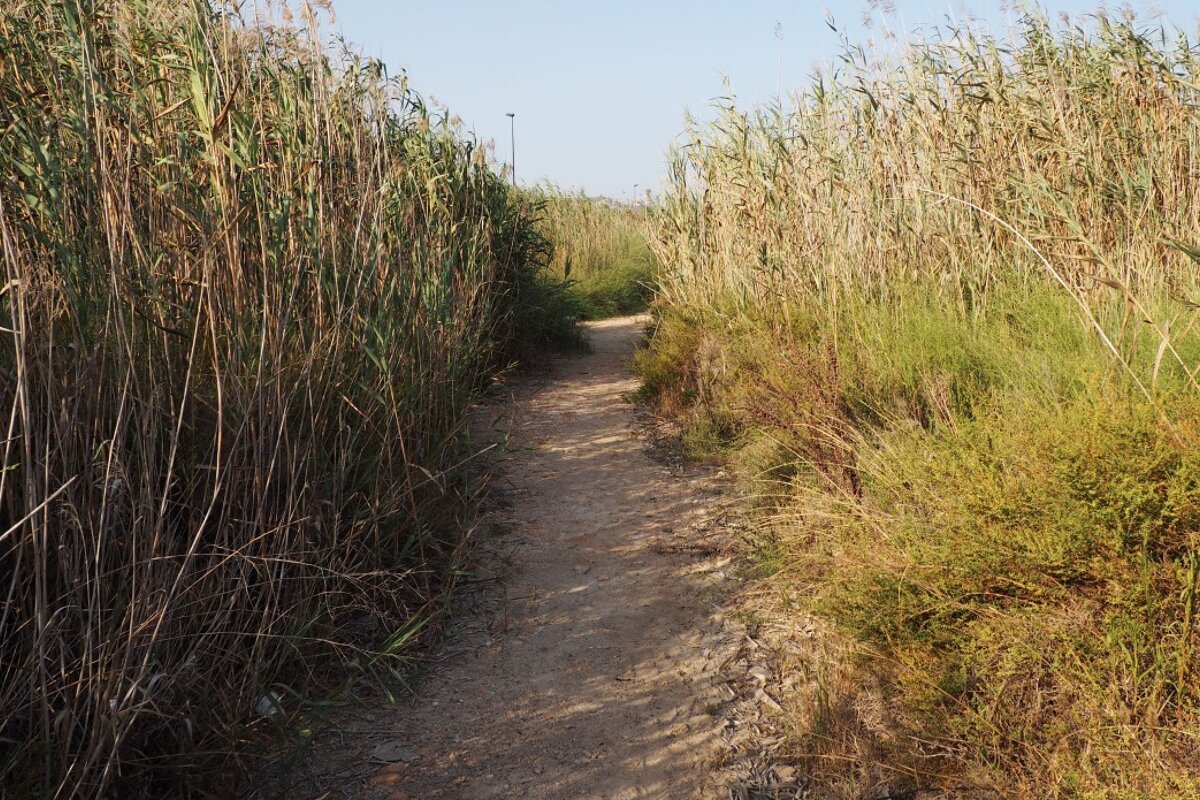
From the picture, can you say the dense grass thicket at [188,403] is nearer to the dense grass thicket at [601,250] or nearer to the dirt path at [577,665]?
the dirt path at [577,665]

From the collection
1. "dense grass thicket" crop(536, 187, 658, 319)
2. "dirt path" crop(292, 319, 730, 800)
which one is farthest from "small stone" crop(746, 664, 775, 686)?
"dense grass thicket" crop(536, 187, 658, 319)

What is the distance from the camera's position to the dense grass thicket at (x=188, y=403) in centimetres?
218

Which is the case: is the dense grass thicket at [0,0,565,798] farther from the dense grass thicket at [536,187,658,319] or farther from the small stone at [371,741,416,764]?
the dense grass thicket at [536,187,658,319]

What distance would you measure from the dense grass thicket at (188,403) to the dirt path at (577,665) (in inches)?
11.4


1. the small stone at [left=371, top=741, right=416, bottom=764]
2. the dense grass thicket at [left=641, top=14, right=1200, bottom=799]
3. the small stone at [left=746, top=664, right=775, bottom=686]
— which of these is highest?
the dense grass thicket at [left=641, top=14, right=1200, bottom=799]

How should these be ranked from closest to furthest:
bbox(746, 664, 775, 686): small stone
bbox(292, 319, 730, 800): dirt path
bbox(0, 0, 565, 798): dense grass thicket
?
bbox(0, 0, 565, 798): dense grass thicket < bbox(292, 319, 730, 800): dirt path < bbox(746, 664, 775, 686): small stone

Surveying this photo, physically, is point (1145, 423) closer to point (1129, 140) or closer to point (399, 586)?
point (399, 586)

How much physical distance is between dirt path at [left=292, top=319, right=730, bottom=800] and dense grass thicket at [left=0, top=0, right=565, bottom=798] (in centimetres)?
29

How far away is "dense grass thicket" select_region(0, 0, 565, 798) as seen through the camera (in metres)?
2.18

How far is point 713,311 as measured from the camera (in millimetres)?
6648

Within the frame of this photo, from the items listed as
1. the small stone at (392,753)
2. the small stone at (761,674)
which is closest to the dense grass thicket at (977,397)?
the small stone at (761,674)

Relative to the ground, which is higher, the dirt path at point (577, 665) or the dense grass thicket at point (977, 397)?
the dense grass thicket at point (977, 397)

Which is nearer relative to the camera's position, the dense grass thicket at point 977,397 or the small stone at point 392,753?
the dense grass thicket at point 977,397

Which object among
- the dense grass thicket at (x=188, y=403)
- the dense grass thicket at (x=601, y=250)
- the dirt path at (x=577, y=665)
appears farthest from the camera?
the dense grass thicket at (x=601, y=250)
